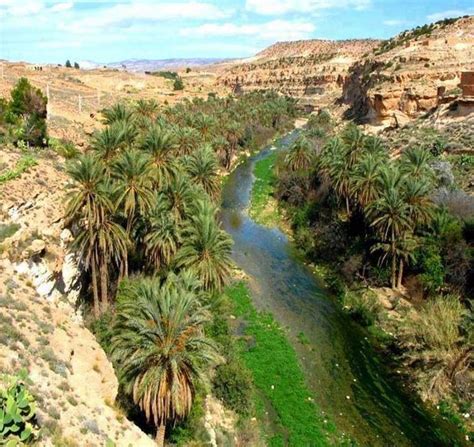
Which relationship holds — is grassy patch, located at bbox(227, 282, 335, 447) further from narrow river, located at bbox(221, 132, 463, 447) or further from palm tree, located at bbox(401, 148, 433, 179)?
palm tree, located at bbox(401, 148, 433, 179)

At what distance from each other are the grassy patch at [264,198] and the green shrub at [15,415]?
4057cm

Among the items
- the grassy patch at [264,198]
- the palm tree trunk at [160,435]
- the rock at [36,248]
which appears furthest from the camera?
the grassy patch at [264,198]

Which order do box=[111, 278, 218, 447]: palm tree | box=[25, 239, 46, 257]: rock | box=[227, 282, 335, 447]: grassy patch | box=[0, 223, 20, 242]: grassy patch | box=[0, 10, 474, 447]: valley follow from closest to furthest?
box=[111, 278, 218, 447]: palm tree
box=[0, 10, 474, 447]: valley
box=[227, 282, 335, 447]: grassy patch
box=[0, 223, 20, 242]: grassy patch
box=[25, 239, 46, 257]: rock

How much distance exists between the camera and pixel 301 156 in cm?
5959

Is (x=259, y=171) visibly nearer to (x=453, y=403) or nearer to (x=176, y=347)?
(x=453, y=403)

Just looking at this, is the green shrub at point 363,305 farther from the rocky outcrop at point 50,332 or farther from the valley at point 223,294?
the rocky outcrop at point 50,332

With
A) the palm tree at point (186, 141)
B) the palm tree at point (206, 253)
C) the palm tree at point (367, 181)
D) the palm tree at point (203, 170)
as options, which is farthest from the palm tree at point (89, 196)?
the palm tree at point (186, 141)

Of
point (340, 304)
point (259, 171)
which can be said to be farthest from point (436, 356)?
point (259, 171)

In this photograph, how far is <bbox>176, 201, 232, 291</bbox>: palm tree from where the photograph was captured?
28.0m

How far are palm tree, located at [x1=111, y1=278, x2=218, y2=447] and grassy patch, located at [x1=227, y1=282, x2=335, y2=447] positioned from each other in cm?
661

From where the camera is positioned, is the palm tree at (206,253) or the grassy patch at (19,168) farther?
the grassy patch at (19,168)

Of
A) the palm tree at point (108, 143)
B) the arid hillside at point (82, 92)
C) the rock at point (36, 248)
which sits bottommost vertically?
the rock at point (36, 248)

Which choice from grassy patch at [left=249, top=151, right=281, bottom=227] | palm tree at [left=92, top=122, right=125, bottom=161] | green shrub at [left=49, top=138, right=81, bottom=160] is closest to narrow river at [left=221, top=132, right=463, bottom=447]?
grassy patch at [left=249, top=151, right=281, bottom=227]

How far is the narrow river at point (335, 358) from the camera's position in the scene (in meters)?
23.5
